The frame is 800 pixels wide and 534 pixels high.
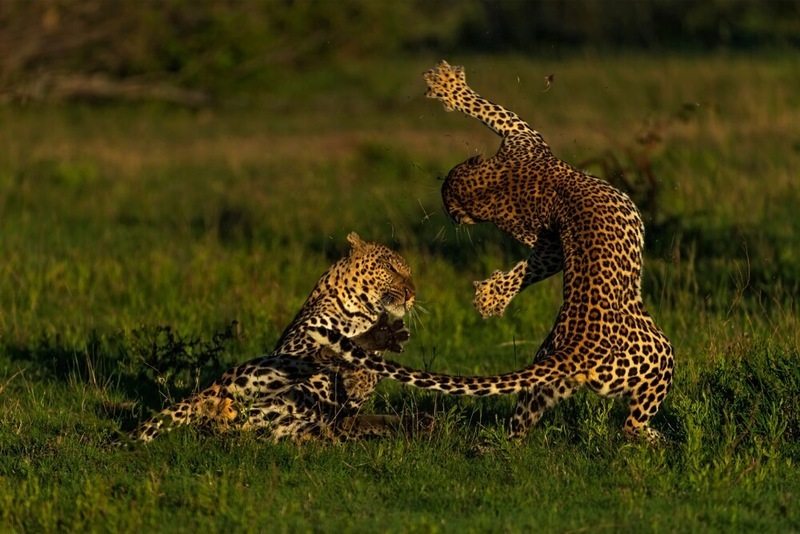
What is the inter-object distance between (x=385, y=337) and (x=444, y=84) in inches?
65.3

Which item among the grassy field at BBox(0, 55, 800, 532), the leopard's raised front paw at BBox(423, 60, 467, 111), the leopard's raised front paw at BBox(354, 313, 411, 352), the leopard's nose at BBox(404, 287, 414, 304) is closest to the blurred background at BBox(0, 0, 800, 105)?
the grassy field at BBox(0, 55, 800, 532)

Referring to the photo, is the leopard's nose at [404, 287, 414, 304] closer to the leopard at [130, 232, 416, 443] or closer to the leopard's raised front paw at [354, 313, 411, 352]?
the leopard at [130, 232, 416, 443]

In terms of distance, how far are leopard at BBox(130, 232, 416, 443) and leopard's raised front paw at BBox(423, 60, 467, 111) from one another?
3.18 feet

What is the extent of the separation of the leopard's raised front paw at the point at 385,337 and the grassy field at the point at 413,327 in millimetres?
451

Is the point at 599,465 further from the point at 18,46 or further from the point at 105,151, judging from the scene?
the point at 18,46

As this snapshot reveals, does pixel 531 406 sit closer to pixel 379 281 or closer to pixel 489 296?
pixel 489 296

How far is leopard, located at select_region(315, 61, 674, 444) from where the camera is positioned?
7.31 metres

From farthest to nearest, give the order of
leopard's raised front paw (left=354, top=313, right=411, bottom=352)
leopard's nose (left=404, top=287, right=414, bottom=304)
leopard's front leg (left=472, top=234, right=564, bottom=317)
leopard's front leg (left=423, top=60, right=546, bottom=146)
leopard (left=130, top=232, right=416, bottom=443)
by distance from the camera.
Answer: leopard's front leg (left=423, top=60, right=546, bottom=146) < leopard's nose (left=404, top=287, right=414, bottom=304) < leopard's front leg (left=472, top=234, right=564, bottom=317) < leopard's raised front paw (left=354, top=313, right=411, bottom=352) < leopard (left=130, top=232, right=416, bottom=443)

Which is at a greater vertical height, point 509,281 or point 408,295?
point 509,281

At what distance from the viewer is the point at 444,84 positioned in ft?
29.3

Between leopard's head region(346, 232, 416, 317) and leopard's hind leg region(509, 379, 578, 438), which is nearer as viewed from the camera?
leopard's hind leg region(509, 379, 578, 438)

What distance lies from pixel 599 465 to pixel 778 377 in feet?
4.78

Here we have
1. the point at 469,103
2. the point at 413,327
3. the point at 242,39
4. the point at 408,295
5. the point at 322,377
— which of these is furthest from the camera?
the point at 242,39

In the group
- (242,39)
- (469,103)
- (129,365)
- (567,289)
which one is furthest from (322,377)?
(242,39)
